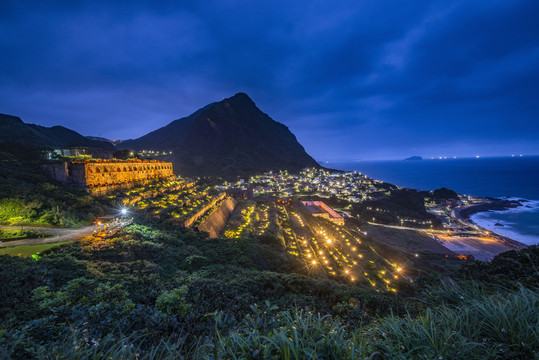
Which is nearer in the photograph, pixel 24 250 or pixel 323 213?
pixel 24 250

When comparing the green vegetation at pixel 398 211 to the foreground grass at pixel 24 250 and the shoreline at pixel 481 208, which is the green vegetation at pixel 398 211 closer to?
the shoreline at pixel 481 208

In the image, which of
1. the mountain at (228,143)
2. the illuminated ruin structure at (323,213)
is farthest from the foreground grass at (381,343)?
the mountain at (228,143)

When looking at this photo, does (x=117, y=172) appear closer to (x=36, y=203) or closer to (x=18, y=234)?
(x=36, y=203)

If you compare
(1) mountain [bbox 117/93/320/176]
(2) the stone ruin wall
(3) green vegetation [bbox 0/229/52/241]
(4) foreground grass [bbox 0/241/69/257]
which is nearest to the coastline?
(4) foreground grass [bbox 0/241/69/257]

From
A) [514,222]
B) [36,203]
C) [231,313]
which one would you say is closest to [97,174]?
[36,203]

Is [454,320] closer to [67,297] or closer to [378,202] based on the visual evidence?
[67,297]

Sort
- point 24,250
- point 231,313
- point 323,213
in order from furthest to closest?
point 323,213 < point 24,250 < point 231,313

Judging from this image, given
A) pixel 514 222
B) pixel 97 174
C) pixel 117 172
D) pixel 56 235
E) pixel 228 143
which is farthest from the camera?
pixel 228 143
